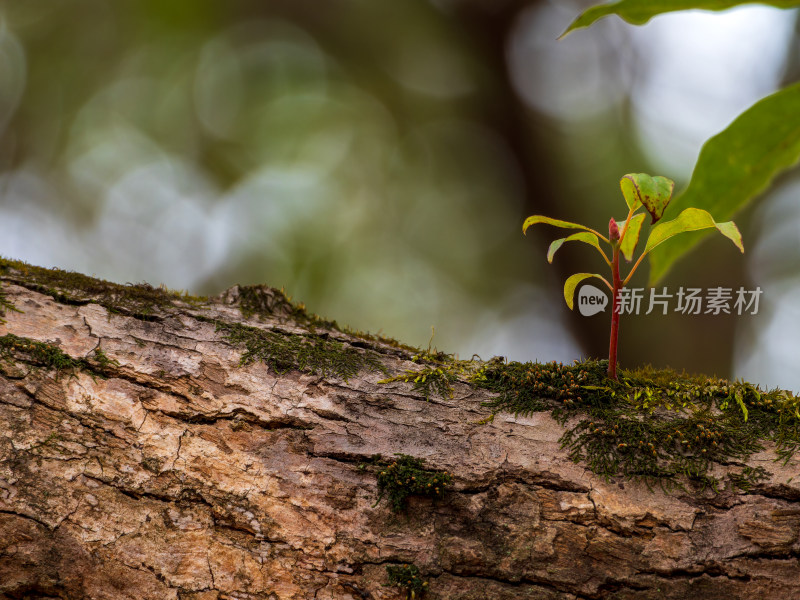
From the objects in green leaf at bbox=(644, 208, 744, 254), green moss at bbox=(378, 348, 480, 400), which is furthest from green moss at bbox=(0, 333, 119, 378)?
green leaf at bbox=(644, 208, 744, 254)

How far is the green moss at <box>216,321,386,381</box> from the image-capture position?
1.73 meters

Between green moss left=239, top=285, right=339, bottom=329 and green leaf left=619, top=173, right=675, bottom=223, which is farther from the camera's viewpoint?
green moss left=239, top=285, right=339, bottom=329

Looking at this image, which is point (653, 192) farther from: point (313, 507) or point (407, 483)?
point (313, 507)

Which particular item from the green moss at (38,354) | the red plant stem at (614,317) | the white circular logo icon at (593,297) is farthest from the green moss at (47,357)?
the white circular logo icon at (593,297)

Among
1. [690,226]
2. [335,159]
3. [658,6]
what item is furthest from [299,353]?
[335,159]

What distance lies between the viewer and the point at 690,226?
138 centimetres

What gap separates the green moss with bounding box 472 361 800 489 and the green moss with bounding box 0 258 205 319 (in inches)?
43.2

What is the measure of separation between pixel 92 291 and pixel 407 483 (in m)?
1.25

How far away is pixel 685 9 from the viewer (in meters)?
1.08

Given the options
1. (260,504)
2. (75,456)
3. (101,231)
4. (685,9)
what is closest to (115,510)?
(75,456)

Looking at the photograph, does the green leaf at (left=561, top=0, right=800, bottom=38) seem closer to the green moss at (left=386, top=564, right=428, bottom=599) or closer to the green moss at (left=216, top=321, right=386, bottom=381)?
the green moss at (left=216, top=321, right=386, bottom=381)

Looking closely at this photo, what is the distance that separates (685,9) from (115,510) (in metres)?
1.76

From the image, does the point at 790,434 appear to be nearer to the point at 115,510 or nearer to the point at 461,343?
the point at 115,510

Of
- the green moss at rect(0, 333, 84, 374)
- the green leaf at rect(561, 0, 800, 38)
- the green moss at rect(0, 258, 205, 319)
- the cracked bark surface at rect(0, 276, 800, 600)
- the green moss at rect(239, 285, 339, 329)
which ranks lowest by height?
the cracked bark surface at rect(0, 276, 800, 600)
